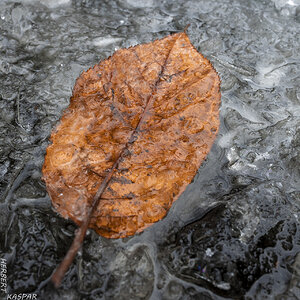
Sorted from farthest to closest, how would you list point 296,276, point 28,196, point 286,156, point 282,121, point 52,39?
point 52,39
point 282,121
point 286,156
point 28,196
point 296,276

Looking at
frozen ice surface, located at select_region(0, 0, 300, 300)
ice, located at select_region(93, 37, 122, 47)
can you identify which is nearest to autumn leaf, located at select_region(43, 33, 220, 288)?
frozen ice surface, located at select_region(0, 0, 300, 300)

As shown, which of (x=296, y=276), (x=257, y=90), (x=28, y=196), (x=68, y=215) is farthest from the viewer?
(x=257, y=90)

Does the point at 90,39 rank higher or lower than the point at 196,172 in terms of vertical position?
higher

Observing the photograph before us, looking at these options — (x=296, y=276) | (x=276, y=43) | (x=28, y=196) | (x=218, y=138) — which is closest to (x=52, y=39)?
(x=28, y=196)

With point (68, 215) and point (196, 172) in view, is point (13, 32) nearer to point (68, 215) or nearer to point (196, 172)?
point (68, 215)

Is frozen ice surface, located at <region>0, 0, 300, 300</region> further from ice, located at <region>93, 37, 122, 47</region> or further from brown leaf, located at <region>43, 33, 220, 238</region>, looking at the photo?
brown leaf, located at <region>43, 33, 220, 238</region>

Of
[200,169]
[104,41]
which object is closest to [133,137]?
[200,169]

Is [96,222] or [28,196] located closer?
[96,222]

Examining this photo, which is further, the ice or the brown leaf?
the ice

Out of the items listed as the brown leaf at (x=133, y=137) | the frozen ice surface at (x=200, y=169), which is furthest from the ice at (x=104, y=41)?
the brown leaf at (x=133, y=137)
